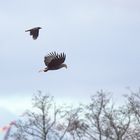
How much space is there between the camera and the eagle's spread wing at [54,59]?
9.61 metres

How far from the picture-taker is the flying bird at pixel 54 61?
30.8 feet

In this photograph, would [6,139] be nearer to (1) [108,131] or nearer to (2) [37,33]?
(1) [108,131]

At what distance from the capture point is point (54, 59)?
32.5 ft

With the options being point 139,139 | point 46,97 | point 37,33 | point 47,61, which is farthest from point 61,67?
point 46,97

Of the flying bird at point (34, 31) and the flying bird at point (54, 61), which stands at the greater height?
the flying bird at point (34, 31)

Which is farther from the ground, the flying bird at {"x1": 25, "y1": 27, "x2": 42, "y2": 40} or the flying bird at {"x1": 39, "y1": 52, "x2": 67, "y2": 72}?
the flying bird at {"x1": 25, "y1": 27, "x2": 42, "y2": 40}

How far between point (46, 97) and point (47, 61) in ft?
174

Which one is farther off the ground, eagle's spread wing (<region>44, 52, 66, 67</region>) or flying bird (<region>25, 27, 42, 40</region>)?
flying bird (<region>25, 27, 42, 40</region>)

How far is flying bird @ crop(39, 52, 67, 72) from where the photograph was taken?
9375 mm

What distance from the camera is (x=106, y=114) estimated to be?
2318 inches

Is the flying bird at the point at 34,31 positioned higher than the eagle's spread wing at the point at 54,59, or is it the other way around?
the flying bird at the point at 34,31

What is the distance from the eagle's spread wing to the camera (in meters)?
9.61

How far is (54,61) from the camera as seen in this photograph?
9.73 meters

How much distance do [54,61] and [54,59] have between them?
176 mm
